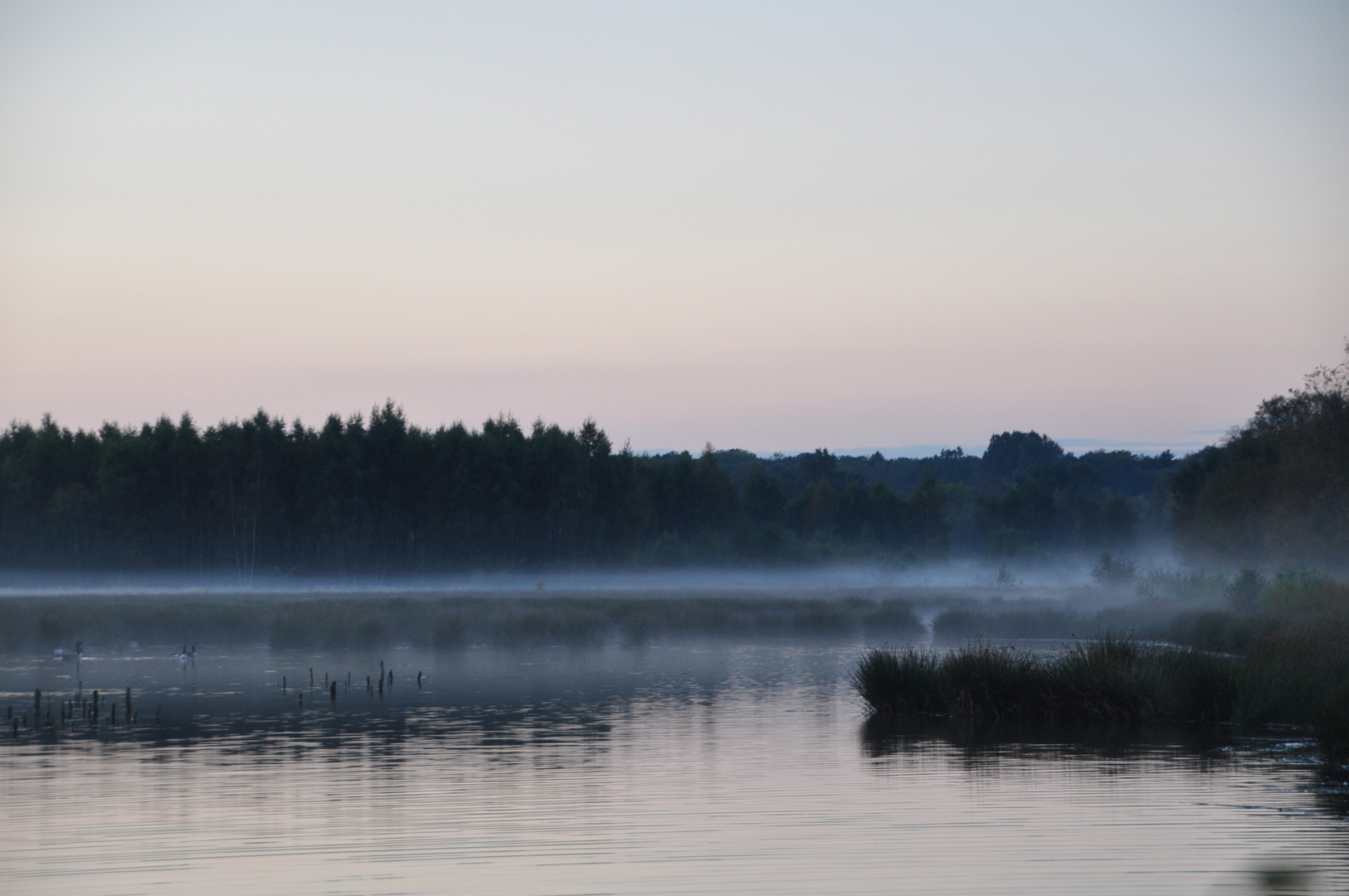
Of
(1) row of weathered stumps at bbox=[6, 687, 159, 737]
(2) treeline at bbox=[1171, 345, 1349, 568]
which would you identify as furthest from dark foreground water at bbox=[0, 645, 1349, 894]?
(2) treeline at bbox=[1171, 345, 1349, 568]

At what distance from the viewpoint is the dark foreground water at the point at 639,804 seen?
13547 millimetres

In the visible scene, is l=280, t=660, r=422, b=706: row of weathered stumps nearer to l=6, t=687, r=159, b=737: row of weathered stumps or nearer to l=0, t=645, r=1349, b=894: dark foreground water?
l=0, t=645, r=1349, b=894: dark foreground water

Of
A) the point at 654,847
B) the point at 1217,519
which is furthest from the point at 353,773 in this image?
the point at 1217,519

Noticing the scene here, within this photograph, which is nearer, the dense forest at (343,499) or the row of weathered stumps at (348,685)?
the row of weathered stumps at (348,685)

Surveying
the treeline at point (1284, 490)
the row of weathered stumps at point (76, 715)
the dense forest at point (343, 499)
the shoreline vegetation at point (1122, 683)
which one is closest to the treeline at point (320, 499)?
the dense forest at point (343, 499)

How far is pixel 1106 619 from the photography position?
5166 centimetres

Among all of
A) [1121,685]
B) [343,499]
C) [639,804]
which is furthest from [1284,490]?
[343,499]

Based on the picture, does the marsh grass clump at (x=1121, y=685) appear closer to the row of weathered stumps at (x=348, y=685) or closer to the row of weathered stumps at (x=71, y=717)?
the row of weathered stumps at (x=348, y=685)

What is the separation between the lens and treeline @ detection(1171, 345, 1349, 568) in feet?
182

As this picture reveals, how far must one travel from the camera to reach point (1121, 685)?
25.5 m

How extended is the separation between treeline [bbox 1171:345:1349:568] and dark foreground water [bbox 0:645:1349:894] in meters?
35.5

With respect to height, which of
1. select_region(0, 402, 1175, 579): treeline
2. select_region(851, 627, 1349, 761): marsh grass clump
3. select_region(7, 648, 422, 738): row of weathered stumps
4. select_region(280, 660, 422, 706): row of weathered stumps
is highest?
select_region(0, 402, 1175, 579): treeline

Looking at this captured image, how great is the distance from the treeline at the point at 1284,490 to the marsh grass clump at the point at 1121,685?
103 ft

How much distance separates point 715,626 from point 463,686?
23960 mm
